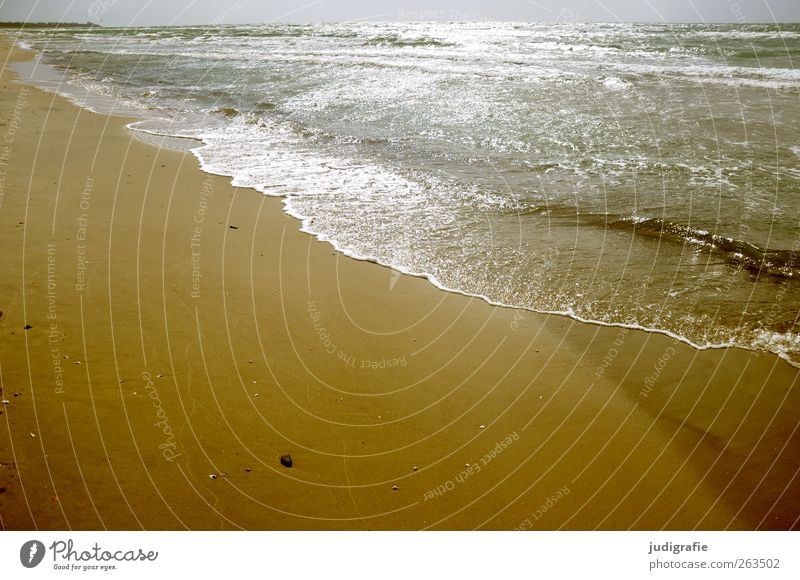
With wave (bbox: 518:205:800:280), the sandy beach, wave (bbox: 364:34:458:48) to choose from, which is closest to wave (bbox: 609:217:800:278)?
wave (bbox: 518:205:800:280)

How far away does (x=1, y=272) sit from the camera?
463 centimetres

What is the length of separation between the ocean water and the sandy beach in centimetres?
56

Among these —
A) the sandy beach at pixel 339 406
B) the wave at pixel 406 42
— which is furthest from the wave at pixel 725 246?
the wave at pixel 406 42

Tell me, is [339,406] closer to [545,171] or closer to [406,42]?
[545,171]

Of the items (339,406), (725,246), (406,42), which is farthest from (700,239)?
(406,42)

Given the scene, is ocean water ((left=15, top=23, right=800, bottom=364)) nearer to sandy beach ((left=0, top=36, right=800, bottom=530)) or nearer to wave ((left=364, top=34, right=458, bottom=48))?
sandy beach ((left=0, top=36, right=800, bottom=530))

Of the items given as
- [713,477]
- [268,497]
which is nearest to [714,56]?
[713,477]

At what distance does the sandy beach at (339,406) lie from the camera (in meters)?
2.87

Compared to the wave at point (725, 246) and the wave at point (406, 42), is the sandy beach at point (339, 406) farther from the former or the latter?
the wave at point (406, 42)

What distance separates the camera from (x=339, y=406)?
353 centimetres

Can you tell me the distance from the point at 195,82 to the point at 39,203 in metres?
12.3

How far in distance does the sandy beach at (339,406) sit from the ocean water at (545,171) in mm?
560

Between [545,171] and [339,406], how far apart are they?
559cm

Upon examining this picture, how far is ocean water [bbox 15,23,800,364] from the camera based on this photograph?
16.4 ft
